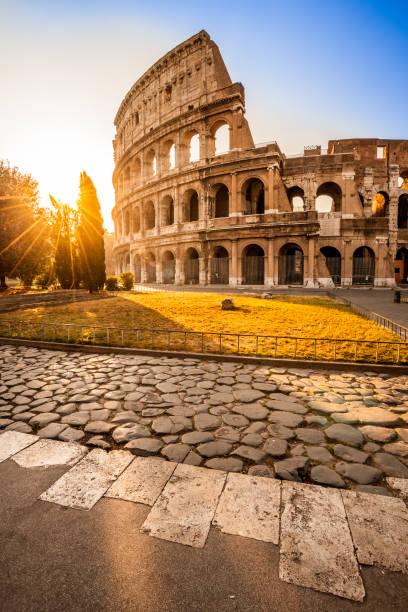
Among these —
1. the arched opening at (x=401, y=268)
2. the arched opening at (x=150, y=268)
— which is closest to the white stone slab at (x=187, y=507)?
the arched opening at (x=150, y=268)

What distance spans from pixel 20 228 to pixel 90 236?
14.8 ft

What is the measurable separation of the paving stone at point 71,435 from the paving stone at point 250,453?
1.61 meters

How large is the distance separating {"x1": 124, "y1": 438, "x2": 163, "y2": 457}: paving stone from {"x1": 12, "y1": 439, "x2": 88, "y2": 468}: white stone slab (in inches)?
Answer: 16.8

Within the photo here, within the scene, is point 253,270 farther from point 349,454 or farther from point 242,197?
point 349,454

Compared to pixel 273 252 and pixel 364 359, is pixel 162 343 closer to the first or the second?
pixel 364 359

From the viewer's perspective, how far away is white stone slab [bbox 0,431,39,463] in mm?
2734

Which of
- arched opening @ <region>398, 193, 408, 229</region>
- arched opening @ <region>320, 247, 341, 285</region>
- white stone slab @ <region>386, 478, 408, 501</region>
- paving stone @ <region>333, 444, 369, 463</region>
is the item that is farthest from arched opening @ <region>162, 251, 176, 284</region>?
white stone slab @ <region>386, 478, 408, 501</region>

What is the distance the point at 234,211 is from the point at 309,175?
7076 millimetres

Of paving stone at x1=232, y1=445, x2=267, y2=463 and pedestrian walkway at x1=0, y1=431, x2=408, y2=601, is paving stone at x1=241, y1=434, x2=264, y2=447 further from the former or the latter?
pedestrian walkway at x1=0, y1=431, x2=408, y2=601

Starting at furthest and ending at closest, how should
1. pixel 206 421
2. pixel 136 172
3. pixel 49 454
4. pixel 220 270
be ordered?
1. pixel 136 172
2. pixel 220 270
3. pixel 206 421
4. pixel 49 454

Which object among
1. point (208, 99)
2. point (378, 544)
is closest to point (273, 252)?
point (208, 99)

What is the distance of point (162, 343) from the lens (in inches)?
278

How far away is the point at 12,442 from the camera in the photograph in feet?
9.60

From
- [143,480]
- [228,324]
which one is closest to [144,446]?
[143,480]
